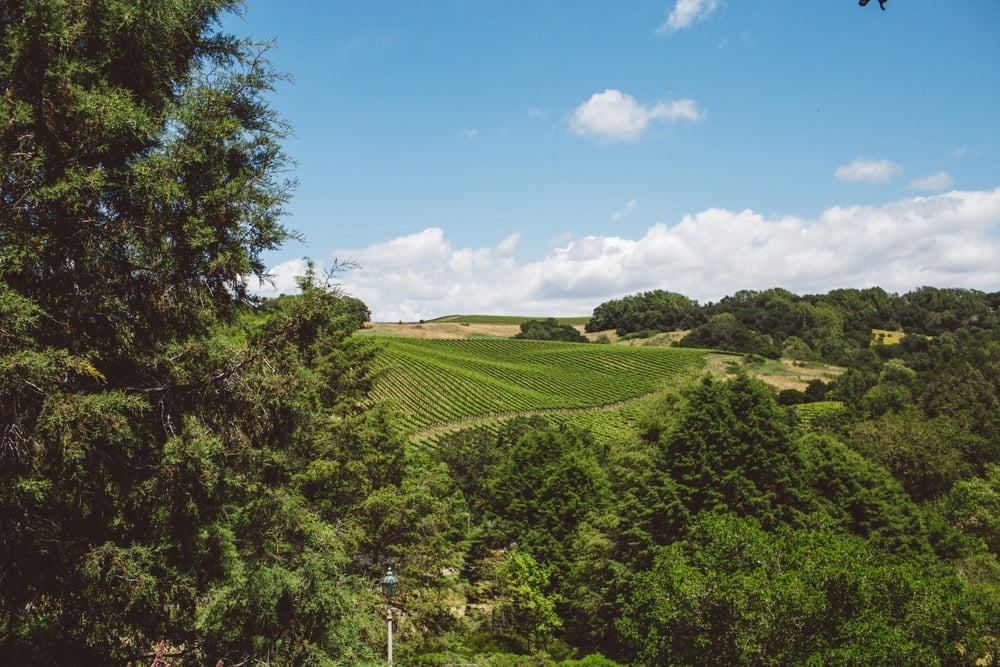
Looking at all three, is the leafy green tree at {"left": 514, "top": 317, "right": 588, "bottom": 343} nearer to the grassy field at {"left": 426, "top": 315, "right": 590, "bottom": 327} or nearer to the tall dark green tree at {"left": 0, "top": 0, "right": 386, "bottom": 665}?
the grassy field at {"left": 426, "top": 315, "right": 590, "bottom": 327}

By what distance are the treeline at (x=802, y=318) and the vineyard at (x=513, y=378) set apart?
2589cm

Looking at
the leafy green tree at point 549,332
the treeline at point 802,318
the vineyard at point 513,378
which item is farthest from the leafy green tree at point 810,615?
the leafy green tree at point 549,332

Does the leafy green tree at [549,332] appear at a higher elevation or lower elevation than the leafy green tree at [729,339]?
higher

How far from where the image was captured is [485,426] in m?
61.3

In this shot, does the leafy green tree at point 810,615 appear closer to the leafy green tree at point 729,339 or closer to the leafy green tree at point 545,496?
the leafy green tree at point 545,496

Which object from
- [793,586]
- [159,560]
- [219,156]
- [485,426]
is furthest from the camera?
[485,426]

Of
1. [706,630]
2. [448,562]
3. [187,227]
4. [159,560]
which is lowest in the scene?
[448,562]

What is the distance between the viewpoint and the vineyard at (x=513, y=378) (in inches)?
2584

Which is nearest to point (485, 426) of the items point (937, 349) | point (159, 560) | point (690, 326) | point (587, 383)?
point (587, 383)

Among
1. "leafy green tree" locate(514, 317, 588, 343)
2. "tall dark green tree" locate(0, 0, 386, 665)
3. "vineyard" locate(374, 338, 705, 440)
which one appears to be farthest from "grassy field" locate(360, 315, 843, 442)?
"tall dark green tree" locate(0, 0, 386, 665)

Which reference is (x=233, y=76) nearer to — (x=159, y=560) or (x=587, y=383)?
(x=159, y=560)

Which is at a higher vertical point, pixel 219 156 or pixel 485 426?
pixel 219 156

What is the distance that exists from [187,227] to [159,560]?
4.06 metres

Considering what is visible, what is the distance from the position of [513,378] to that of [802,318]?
8813 centimetres
